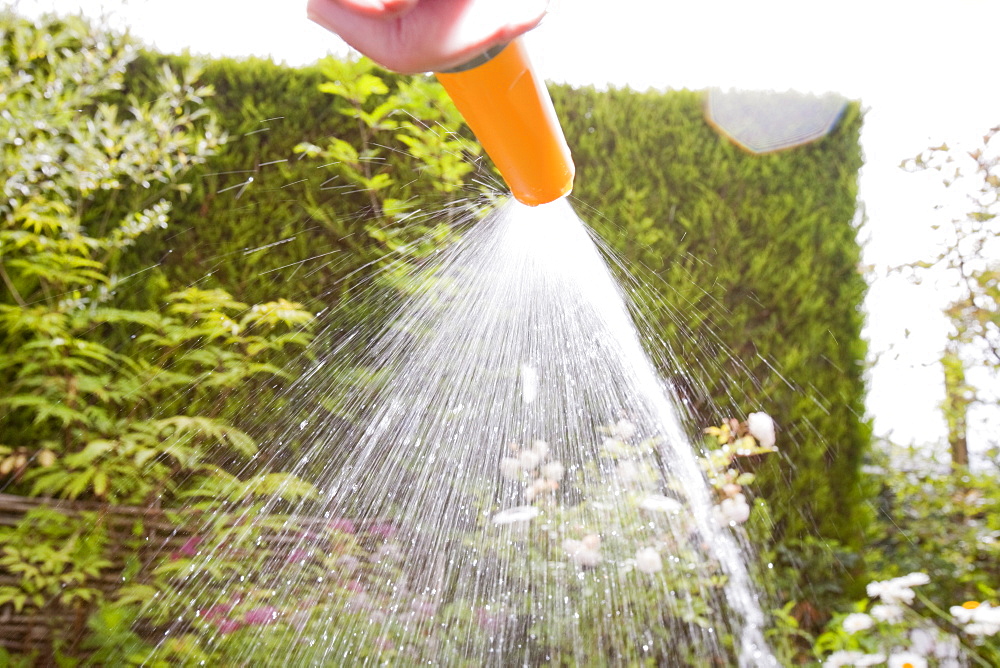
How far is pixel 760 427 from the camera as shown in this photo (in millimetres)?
2420

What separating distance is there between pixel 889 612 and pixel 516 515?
1341 millimetres

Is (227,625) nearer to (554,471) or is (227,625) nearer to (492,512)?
(492,512)

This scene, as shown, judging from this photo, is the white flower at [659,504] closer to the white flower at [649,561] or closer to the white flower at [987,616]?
the white flower at [649,561]

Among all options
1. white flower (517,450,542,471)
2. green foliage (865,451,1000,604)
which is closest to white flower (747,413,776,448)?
white flower (517,450,542,471)

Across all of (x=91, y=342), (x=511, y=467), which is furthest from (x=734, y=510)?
(x=91, y=342)

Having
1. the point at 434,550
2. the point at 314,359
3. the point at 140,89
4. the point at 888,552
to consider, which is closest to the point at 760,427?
the point at 434,550

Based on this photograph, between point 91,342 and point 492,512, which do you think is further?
point 492,512

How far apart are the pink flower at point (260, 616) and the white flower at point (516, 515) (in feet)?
2.77

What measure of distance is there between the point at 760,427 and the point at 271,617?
1.80 meters

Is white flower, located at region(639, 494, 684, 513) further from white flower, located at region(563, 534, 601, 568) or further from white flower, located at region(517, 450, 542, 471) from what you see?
white flower, located at region(517, 450, 542, 471)

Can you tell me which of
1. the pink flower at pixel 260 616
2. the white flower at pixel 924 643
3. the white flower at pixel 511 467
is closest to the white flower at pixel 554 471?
the white flower at pixel 511 467

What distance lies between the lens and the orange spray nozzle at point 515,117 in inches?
23.9

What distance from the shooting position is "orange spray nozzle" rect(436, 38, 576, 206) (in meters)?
0.61

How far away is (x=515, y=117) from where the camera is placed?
2.16 feet
